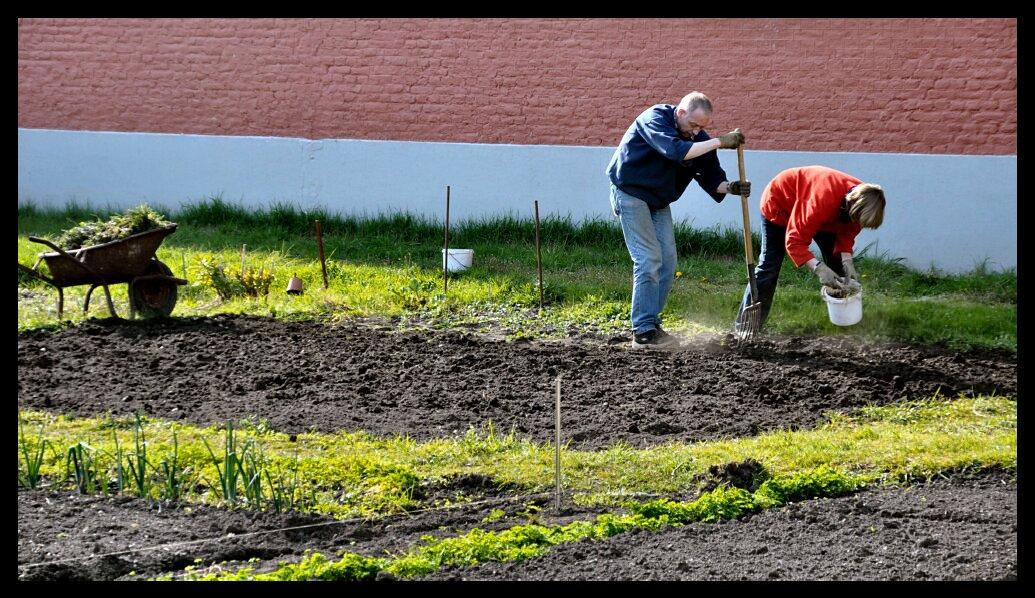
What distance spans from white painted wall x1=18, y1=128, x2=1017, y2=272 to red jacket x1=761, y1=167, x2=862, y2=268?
3291 millimetres

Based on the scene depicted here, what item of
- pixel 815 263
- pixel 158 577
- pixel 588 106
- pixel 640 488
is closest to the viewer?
pixel 158 577

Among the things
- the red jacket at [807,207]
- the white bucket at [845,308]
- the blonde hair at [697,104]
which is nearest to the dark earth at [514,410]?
the white bucket at [845,308]

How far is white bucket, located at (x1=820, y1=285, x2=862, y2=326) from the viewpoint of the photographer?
776 centimetres

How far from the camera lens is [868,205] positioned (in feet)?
23.7

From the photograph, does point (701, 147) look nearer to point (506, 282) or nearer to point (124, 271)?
point (506, 282)

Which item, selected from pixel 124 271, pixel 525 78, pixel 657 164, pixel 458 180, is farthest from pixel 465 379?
pixel 525 78

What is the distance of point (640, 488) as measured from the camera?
516cm

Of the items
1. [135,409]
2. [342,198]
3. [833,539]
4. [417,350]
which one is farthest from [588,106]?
[833,539]

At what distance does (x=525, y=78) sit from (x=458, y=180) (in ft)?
4.17

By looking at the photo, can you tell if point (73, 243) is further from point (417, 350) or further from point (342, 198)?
point (342, 198)

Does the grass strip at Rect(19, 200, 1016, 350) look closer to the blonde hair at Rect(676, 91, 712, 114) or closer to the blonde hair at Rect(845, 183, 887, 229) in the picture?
the blonde hair at Rect(845, 183, 887, 229)

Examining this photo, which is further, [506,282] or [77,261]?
[506,282]

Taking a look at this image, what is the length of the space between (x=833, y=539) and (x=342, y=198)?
895cm

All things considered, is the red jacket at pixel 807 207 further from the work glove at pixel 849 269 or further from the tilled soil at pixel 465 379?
the tilled soil at pixel 465 379
